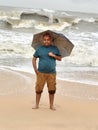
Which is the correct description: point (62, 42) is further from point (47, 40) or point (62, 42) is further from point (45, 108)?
point (45, 108)

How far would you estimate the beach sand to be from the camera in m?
5.83

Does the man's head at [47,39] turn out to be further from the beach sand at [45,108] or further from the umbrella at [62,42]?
the beach sand at [45,108]

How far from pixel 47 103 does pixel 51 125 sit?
5.05 ft

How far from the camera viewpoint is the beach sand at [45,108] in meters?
5.83

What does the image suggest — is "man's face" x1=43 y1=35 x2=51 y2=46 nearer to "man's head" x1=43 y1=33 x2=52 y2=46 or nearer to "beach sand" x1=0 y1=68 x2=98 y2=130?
"man's head" x1=43 y1=33 x2=52 y2=46

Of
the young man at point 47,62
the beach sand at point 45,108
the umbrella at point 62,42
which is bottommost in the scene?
the beach sand at point 45,108

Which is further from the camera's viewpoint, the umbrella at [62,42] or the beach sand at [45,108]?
the umbrella at [62,42]

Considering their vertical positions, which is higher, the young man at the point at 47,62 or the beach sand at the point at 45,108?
the young man at the point at 47,62

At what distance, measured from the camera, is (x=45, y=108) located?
22.6 feet

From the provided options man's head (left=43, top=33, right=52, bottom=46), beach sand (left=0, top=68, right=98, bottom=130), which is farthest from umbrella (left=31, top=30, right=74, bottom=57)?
beach sand (left=0, top=68, right=98, bottom=130)

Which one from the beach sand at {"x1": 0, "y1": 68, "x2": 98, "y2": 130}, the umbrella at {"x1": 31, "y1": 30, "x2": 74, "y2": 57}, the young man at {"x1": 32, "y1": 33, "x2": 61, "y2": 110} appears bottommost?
the beach sand at {"x1": 0, "y1": 68, "x2": 98, "y2": 130}

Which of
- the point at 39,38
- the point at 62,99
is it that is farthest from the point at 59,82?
the point at 39,38

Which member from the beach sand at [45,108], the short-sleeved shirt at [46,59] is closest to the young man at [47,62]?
the short-sleeved shirt at [46,59]

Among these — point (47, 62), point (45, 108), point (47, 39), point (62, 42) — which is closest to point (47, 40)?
point (47, 39)
